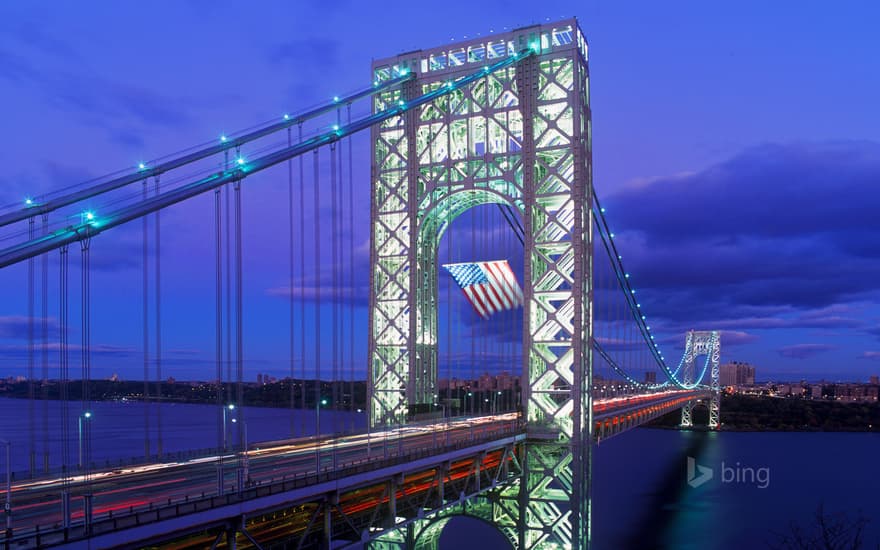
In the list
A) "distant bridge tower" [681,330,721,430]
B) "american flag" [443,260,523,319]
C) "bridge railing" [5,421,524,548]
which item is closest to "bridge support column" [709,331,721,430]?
"distant bridge tower" [681,330,721,430]

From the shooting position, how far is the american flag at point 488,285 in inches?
1150

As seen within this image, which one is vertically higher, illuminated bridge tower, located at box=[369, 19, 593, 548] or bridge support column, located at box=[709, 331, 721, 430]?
illuminated bridge tower, located at box=[369, 19, 593, 548]

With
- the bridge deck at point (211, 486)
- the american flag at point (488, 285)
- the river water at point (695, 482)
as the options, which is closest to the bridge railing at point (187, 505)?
the bridge deck at point (211, 486)

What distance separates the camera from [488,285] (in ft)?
96.3

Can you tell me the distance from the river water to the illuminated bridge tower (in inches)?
214

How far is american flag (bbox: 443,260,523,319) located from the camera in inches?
1150

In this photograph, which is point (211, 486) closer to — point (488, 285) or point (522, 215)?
point (488, 285)

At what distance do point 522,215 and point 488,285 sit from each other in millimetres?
2906

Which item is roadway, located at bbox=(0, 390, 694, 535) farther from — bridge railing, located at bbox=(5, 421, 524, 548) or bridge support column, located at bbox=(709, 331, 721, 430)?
bridge support column, located at bbox=(709, 331, 721, 430)

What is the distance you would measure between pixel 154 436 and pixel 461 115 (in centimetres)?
6519

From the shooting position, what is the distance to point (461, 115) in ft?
96.1

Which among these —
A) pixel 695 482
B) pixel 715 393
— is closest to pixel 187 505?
pixel 695 482

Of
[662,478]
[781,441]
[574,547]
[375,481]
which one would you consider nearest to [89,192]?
[375,481]

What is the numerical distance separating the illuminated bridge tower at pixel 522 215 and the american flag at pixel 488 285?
4.33ft
